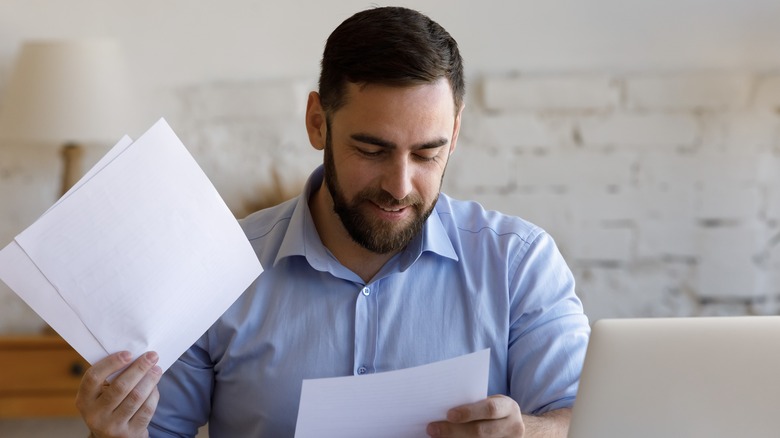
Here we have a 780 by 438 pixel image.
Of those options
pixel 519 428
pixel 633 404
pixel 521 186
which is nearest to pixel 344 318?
pixel 519 428

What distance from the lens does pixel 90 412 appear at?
1113 millimetres

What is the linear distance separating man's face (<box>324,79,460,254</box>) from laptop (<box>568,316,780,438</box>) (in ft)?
1.69

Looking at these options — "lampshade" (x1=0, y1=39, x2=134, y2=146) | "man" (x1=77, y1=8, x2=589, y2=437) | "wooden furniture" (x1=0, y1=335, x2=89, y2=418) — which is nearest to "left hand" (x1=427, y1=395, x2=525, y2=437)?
"man" (x1=77, y1=8, x2=589, y2=437)

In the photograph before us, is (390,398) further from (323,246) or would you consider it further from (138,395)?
(323,246)

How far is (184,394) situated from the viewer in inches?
54.5

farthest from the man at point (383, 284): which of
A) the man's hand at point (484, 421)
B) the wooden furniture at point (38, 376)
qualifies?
the wooden furniture at point (38, 376)

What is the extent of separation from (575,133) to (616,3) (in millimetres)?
311

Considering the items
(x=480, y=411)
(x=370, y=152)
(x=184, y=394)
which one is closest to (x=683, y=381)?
(x=480, y=411)

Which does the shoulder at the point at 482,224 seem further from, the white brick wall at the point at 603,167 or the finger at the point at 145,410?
the white brick wall at the point at 603,167

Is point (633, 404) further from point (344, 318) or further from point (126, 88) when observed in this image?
point (126, 88)

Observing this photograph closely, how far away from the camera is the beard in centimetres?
135

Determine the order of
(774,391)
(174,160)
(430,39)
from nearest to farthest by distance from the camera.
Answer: (774,391) < (174,160) < (430,39)

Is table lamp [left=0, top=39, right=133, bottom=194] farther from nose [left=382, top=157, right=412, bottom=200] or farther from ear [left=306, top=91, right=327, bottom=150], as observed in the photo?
nose [left=382, top=157, right=412, bottom=200]

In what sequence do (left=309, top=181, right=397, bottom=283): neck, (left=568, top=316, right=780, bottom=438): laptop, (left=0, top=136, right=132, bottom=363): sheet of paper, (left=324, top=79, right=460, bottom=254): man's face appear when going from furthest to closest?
(left=309, top=181, right=397, bottom=283): neck < (left=324, top=79, right=460, bottom=254): man's face < (left=0, top=136, right=132, bottom=363): sheet of paper < (left=568, top=316, right=780, bottom=438): laptop
